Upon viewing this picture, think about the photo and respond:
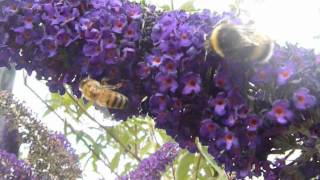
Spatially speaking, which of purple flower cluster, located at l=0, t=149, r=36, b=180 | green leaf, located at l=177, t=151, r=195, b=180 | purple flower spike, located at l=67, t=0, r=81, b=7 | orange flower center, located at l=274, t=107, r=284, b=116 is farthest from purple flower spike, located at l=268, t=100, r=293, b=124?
green leaf, located at l=177, t=151, r=195, b=180

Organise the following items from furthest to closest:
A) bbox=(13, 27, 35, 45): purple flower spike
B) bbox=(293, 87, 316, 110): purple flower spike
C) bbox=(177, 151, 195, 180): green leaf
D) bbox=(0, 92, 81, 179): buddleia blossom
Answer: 1. bbox=(177, 151, 195, 180): green leaf
2. bbox=(0, 92, 81, 179): buddleia blossom
3. bbox=(13, 27, 35, 45): purple flower spike
4. bbox=(293, 87, 316, 110): purple flower spike

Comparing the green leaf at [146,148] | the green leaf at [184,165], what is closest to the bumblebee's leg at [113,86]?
the green leaf at [184,165]

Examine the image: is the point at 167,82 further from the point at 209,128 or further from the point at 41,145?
the point at 41,145

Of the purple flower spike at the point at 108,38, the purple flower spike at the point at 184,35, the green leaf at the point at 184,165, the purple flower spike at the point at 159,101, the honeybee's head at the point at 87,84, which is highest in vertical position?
the purple flower spike at the point at 184,35

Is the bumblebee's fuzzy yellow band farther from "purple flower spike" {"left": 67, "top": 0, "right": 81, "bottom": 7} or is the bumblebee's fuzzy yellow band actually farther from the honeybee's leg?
"purple flower spike" {"left": 67, "top": 0, "right": 81, "bottom": 7}

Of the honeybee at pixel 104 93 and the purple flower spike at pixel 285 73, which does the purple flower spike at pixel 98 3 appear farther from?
the purple flower spike at pixel 285 73
